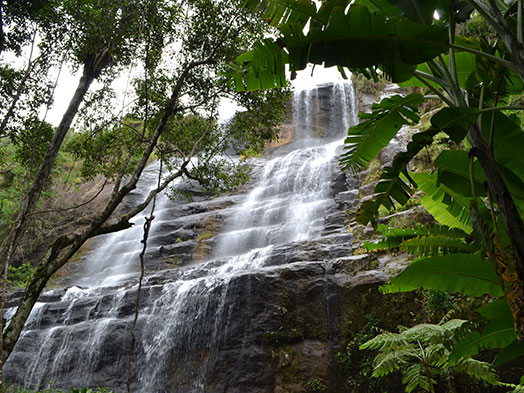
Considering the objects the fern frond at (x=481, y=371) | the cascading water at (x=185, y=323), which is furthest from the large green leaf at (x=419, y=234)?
the cascading water at (x=185, y=323)

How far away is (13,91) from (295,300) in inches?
318

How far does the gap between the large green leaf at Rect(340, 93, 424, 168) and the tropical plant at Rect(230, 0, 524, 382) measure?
0.03 ft

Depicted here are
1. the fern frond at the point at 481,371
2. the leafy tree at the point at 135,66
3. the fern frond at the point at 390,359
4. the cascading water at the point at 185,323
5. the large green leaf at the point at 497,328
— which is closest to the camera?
the large green leaf at the point at 497,328

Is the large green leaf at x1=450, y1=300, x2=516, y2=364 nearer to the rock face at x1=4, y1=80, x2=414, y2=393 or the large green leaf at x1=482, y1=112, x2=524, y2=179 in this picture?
the large green leaf at x1=482, y1=112, x2=524, y2=179

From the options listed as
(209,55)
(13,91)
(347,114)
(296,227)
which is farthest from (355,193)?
(347,114)

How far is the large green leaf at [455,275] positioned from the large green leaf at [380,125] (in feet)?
3.89

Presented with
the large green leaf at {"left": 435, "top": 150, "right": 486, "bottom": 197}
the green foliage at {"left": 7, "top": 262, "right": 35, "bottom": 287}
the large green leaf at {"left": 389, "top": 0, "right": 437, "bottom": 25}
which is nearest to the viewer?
the large green leaf at {"left": 389, "top": 0, "right": 437, "bottom": 25}

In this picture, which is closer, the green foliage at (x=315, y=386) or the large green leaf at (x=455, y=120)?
the large green leaf at (x=455, y=120)

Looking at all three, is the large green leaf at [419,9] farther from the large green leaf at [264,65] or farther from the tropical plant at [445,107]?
the large green leaf at [264,65]

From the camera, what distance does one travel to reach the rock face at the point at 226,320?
913cm

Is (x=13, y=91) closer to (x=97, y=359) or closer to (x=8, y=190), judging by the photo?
(x=97, y=359)

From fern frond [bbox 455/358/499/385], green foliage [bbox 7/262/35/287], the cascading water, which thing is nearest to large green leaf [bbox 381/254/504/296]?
fern frond [bbox 455/358/499/385]

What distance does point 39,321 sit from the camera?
1390 cm

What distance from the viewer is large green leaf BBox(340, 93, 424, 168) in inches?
150
